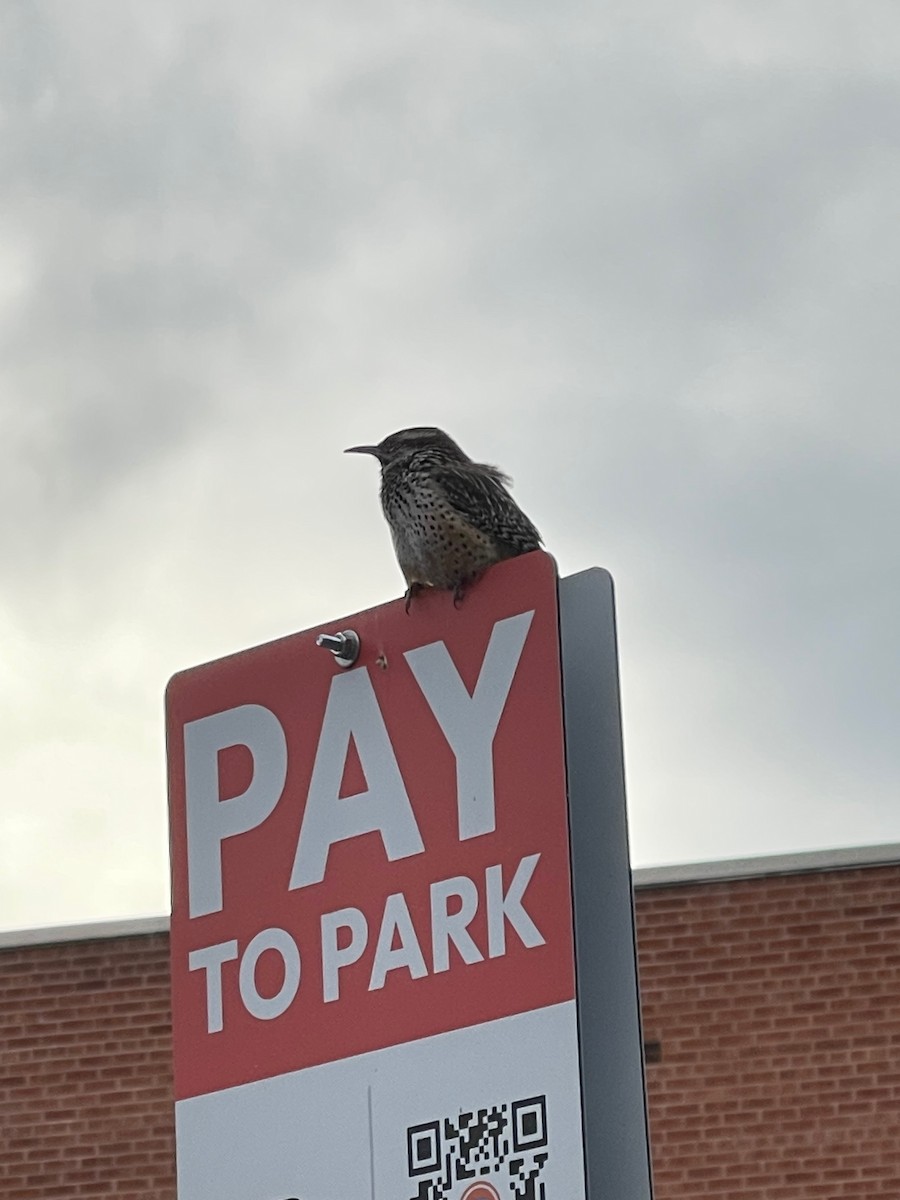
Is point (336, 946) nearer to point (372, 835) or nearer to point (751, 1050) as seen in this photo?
point (372, 835)

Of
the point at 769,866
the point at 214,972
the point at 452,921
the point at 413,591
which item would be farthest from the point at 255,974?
the point at 769,866

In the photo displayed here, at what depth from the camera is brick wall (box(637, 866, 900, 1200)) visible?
11.2 m

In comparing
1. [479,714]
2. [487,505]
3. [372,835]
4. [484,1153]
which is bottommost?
[484,1153]

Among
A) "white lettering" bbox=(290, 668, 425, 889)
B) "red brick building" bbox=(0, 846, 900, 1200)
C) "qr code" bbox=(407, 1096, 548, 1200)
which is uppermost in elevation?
"red brick building" bbox=(0, 846, 900, 1200)

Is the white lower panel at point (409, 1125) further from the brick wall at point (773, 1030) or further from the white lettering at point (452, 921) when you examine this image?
the brick wall at point (773, 1030)

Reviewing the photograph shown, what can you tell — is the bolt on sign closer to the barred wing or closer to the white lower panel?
the white lower panel

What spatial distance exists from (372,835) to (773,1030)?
27.3 feet

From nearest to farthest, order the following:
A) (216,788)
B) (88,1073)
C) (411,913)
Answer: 1. (411,913)
2. (216,788)
3. (88,1073)

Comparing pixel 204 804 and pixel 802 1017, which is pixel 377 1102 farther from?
pixel 802 1017

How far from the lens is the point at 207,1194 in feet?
11.4

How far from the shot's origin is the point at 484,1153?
10.1 ft

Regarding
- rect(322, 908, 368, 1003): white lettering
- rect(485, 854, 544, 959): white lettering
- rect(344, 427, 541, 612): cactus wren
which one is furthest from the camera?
rect(344, 427, 541, 612): cactus wren

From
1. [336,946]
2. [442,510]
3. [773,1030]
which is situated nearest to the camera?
[336,946]

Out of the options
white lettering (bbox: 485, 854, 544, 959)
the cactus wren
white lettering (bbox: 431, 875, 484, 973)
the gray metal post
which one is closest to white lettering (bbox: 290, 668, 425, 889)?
white lettering (bbox: 431, 875, 484, 973)
